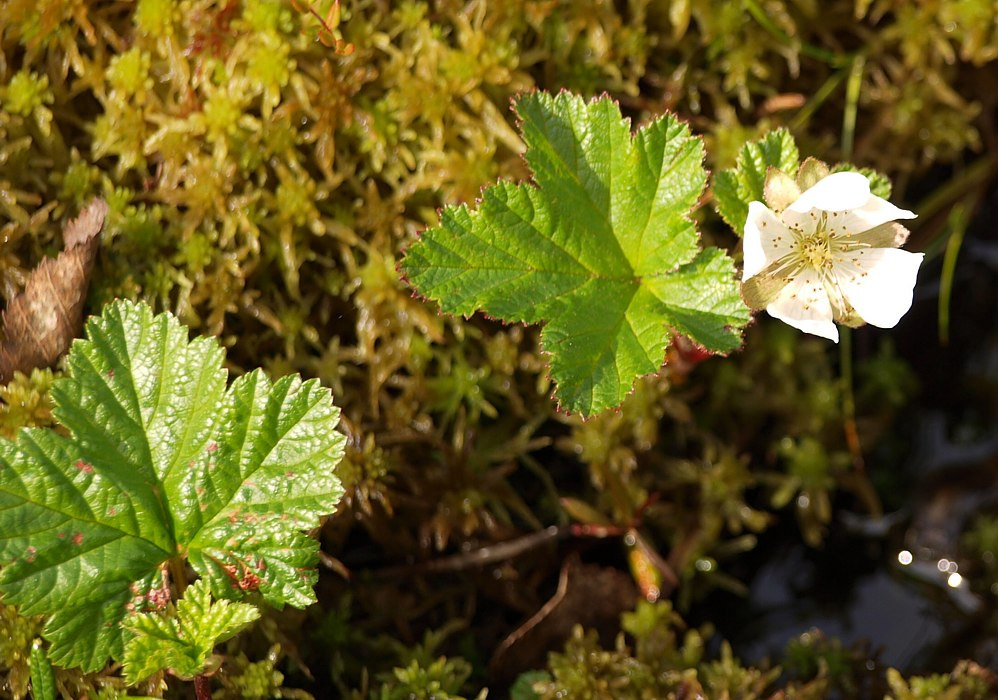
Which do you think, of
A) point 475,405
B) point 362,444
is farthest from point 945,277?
point 362,444

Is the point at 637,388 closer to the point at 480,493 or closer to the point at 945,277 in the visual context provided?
the point at 480,493

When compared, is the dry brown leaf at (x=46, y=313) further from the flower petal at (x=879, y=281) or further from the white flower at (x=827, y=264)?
the flower petal at (x=879, y=281)

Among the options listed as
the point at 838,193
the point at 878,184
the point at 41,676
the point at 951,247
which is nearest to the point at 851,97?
the point at 951,247

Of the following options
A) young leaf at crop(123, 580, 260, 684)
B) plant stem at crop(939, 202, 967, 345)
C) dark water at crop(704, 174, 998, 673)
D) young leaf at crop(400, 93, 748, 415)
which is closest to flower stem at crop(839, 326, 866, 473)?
dark water at crop(704, 174, 998, 673)

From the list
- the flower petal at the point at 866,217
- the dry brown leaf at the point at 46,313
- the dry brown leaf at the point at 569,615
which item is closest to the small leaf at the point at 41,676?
the dry brown leaf at the point at 46,313

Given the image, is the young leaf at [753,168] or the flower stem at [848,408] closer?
the young leaf at [753,168]

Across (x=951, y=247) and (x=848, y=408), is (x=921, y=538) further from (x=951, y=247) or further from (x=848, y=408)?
(x=951, y=247)
